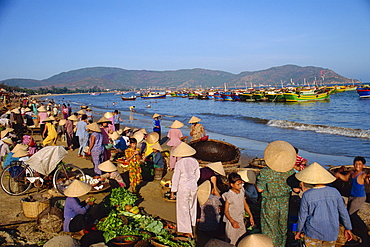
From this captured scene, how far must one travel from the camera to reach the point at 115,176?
659cm

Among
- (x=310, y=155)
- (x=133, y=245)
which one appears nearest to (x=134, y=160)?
(x=133, y=245)

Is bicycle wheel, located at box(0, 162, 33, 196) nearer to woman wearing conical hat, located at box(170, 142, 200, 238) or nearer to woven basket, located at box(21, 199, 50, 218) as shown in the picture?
woven basket, located at box(21, 199, 50, 218)

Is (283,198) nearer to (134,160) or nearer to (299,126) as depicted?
(134,160)

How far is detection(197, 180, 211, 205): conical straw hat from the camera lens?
465cm

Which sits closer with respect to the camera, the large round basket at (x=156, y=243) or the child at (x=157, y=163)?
the large round basket at (x=156, y=243)

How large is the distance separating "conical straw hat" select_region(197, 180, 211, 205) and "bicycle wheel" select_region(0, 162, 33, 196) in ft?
14.0

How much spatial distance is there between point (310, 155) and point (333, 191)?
29.8 feet

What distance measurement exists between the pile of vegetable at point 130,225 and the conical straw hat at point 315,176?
1.94 meters

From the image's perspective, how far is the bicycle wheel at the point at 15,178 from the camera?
626cm

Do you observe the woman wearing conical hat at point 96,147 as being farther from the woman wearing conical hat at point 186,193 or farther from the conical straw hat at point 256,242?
the conical straw hat at point 256,242

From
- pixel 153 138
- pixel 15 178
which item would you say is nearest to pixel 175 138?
pixel 153 138

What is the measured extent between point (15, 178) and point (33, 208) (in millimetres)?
1657

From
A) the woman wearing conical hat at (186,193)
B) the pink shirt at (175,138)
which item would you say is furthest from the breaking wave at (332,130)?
the woman wearing conical hat at (186,193)

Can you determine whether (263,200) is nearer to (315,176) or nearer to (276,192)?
(276,192)
